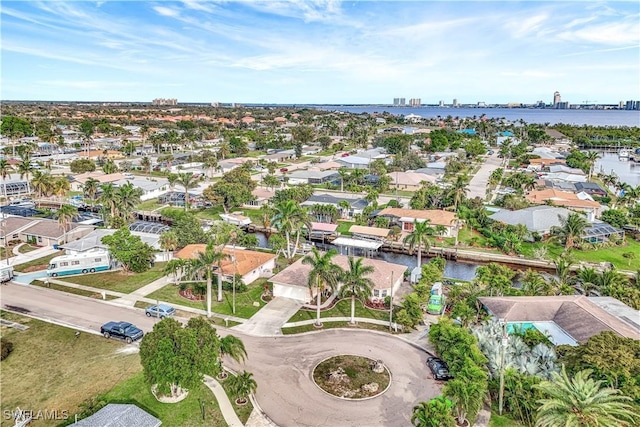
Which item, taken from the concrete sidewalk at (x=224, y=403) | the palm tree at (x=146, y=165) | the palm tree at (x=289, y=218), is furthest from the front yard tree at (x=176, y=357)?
the palm tree at (x=146, y=165)

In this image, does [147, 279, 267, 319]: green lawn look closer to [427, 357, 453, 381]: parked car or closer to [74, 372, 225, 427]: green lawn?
[74, 372, 225, 427]: green lawn

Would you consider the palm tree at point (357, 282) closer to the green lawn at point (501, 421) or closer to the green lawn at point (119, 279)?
the green lawn at point (501, 421)

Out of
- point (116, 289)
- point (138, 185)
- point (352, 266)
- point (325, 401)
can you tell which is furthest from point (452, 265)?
point (138, 185)

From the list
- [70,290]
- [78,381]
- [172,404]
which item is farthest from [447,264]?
[70,290]

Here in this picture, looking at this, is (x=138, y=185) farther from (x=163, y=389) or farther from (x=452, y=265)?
(x=163, y=389)

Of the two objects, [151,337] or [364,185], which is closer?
[151,337]

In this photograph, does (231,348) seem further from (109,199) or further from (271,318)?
(109,199)
